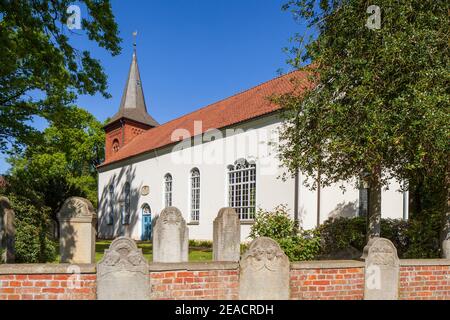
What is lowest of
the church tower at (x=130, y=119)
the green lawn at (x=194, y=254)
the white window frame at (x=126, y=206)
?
the green lawn at (x=194, y=254)

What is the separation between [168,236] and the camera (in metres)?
9.27

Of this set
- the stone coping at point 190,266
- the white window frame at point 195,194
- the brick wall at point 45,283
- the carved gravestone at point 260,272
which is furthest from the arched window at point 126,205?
the carved gravestone at point 260,272

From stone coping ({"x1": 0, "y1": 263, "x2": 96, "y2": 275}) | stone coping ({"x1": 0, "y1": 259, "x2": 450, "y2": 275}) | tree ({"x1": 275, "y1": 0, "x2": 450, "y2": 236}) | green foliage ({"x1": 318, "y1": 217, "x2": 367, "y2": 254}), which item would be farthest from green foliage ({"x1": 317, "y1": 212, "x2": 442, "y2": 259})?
stone coping ({"x1": 0, "y1": 263, "x2": 96, "y2": 275})

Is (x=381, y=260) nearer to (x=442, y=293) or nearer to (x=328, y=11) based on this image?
(x=442, y=293)

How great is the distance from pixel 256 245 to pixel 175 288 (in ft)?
4.54

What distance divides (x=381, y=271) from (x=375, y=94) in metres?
3.48

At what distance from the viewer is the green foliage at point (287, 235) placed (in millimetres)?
11172

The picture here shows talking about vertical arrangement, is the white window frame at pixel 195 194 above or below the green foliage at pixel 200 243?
above

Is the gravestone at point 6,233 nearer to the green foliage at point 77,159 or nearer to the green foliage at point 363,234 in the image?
the green foliage at point 363,234

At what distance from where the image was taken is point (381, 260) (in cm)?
607

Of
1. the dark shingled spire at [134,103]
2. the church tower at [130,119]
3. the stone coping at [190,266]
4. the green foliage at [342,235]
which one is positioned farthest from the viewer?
the dark shingled spire at [134,103]

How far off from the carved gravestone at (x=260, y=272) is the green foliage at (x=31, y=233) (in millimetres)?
6492

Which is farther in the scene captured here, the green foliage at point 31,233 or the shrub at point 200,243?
the shrub at point 200,243
